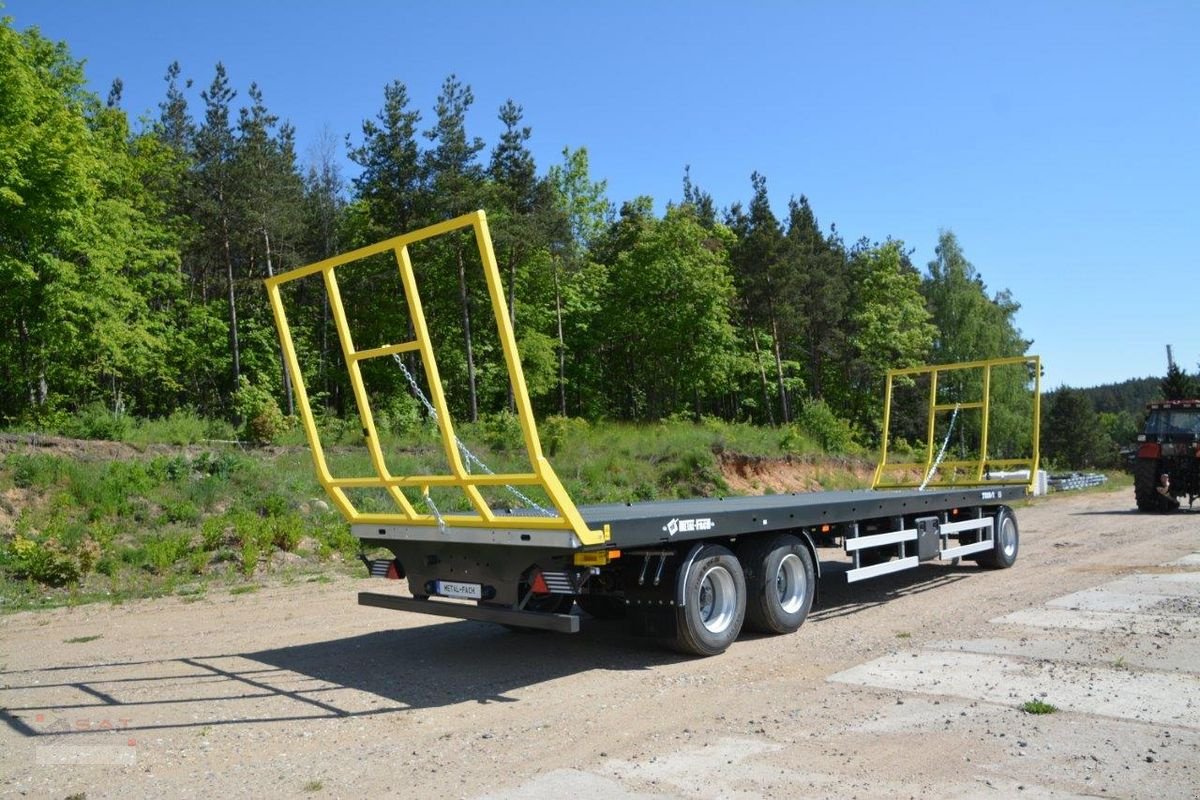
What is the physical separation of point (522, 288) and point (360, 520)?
36.8 m

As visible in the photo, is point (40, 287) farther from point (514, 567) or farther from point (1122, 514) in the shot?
point (1122, 514)

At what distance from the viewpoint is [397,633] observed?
9.45 m

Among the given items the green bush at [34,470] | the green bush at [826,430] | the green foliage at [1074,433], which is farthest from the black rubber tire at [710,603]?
the green foliage at [1074,433]

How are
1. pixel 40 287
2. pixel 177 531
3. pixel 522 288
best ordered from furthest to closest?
pixel 522 288
pixel 40 287
pixel 177 531

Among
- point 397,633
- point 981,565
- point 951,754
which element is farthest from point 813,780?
point 981,565

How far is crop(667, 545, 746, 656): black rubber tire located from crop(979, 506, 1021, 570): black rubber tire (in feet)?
19.6

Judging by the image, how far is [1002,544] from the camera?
41.5 ft

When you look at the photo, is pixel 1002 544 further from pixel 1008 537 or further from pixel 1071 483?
pixel 1071 483

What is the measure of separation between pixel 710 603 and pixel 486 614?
76.1 inches

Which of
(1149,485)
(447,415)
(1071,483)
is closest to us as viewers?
(447,415)

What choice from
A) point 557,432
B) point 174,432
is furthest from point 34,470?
point 557,432

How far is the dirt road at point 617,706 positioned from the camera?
482 centimetres

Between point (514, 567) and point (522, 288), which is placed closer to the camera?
point (514, 567)

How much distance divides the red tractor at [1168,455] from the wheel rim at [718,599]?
16993 millimetres
